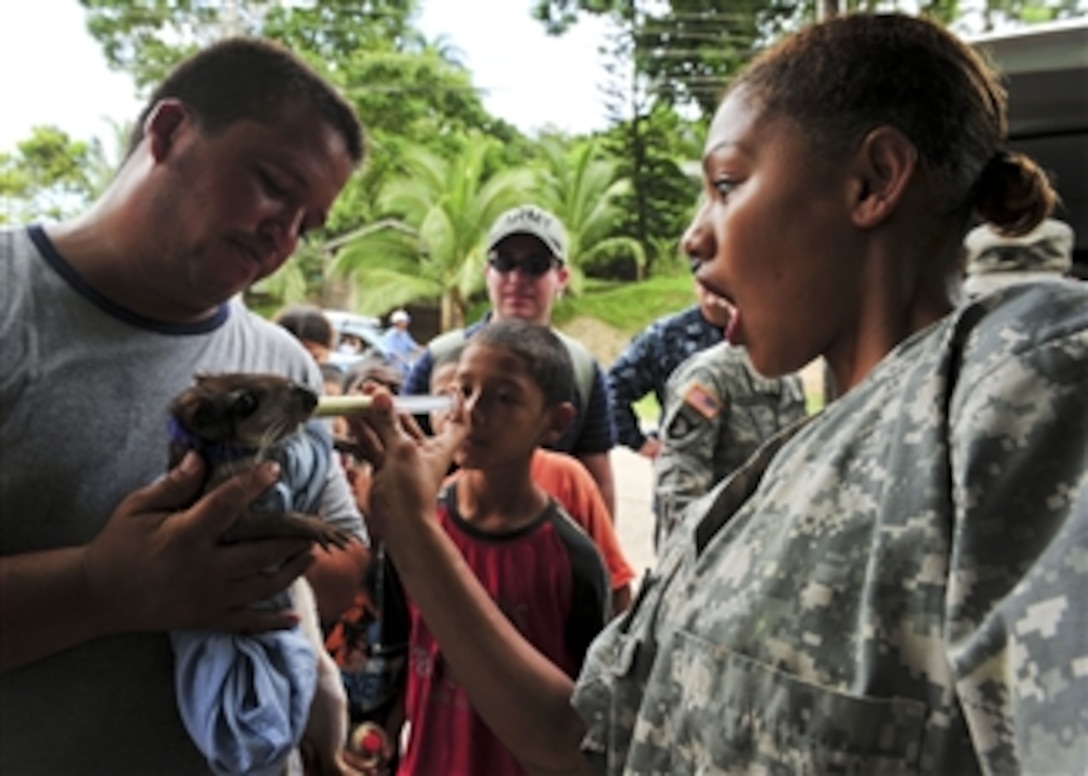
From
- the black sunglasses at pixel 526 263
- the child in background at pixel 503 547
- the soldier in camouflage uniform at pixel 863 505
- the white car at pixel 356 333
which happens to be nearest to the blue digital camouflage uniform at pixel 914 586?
the soldier in camouflage uniform at pixel 863 505

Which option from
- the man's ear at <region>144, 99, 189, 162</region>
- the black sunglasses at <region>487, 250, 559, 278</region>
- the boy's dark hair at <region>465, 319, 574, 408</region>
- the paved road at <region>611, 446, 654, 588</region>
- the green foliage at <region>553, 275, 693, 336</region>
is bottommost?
the paved road at <region>611, 446, 654, 588</region>

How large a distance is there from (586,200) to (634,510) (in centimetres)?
288

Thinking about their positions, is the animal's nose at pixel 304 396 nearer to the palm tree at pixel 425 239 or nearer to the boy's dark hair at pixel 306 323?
the boy's dark hair at pixel 306 323

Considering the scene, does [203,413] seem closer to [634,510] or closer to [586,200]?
[634,510]

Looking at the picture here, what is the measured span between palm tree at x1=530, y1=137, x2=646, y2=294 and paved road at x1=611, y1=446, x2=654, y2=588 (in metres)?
1.52

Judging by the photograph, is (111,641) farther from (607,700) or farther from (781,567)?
(781,567)

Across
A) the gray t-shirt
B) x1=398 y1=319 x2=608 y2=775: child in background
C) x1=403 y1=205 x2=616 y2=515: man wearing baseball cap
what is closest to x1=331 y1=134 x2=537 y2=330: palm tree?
x1=403 y1=205 x2=616 y2=515: man wearing baseball cap

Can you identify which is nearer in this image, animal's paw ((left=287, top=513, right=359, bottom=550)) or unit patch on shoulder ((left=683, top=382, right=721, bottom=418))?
animal's paw ((left=287, top=513, right=359, bottom=550))

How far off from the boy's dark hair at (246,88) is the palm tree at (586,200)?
5419 mm

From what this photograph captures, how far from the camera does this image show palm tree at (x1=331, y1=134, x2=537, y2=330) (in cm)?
466

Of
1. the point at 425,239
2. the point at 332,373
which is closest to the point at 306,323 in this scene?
the point at 332,373

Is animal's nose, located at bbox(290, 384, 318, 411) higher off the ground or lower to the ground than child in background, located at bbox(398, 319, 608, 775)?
higher

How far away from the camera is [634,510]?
6262 millimetres

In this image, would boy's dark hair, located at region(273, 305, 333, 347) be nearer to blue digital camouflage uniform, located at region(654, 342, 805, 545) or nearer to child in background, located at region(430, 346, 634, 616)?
child in background, located at region(430, 346, 634, 616)
